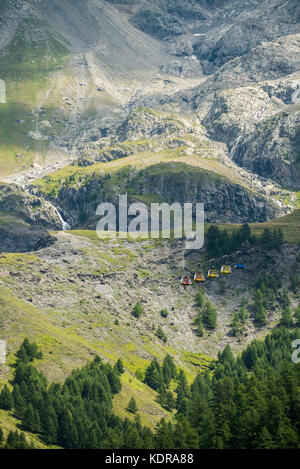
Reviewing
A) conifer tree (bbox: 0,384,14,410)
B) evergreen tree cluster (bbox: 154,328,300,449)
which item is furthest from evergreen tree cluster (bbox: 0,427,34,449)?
evergreen tree cluster (bbox: 154,328,300,449)

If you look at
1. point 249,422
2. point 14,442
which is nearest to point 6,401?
point 14,442

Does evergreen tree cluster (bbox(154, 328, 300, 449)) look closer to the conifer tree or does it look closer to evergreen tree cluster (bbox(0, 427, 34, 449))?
evergreen tree cluster (bbox(0, 427, 34, 449))

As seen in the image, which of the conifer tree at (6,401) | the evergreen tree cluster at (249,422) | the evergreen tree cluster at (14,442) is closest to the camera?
the evergreen tree cluster at (249,422)

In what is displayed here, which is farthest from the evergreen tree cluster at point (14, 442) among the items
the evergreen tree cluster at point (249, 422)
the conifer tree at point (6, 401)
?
the evergreen tree cluster at point (249, 422)

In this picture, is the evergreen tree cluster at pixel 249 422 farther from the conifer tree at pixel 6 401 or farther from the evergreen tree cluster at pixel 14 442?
the conifer tree at pixel 6 401

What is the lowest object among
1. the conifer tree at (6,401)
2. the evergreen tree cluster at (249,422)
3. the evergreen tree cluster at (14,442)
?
the conifer tree at (6,401)

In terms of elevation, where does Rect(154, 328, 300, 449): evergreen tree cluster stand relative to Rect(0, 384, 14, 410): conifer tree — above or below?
above

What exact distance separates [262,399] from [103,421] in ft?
229

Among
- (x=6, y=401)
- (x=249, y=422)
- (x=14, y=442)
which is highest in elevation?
(x=249, y=422)

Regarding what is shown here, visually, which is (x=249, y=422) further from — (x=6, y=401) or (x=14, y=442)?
(x=6, y=401)

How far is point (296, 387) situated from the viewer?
466 feet

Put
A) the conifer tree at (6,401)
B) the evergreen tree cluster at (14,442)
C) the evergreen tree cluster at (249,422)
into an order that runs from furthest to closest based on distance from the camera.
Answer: the conifer tree at (6,401) < the evergreen tree cluster at (14,442) < the evergreen tree cluster at (249,422)
